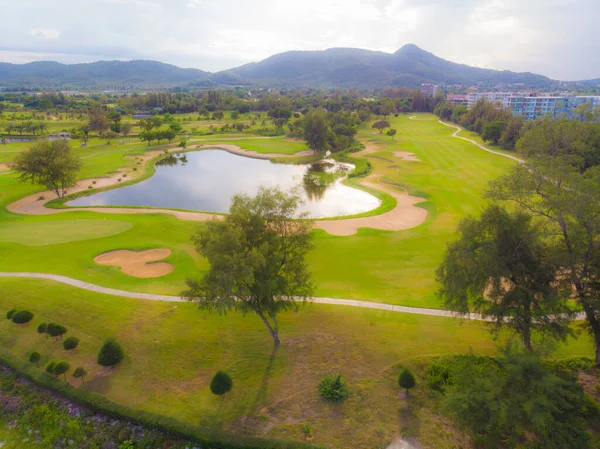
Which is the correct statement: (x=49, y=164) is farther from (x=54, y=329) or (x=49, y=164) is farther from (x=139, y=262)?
(x=54, y=329)

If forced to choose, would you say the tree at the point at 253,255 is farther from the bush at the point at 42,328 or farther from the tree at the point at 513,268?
the bush at the point at 42,328

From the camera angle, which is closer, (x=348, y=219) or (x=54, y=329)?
(x=54, y=329)

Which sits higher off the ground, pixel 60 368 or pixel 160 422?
pixel 60 368

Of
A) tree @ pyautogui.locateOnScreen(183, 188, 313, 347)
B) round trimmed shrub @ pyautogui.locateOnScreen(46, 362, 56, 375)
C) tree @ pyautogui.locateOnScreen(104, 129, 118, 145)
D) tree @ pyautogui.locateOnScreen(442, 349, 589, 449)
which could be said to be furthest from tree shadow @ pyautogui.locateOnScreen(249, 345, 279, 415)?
tree @ pyautogui.locateOnScreen(104, 129, 118, 145)

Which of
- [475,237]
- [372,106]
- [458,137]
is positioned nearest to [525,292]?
[475,237]

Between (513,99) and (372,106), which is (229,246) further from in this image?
(513,99)

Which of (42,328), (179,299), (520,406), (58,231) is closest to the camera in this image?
(520,406)

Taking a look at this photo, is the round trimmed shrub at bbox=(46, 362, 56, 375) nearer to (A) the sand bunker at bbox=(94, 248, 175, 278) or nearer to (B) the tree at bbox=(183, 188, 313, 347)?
(B) the tree at bbox=(183, 188, 313, 347)

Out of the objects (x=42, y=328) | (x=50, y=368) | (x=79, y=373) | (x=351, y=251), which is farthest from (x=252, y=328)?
(x=351, y=251)
